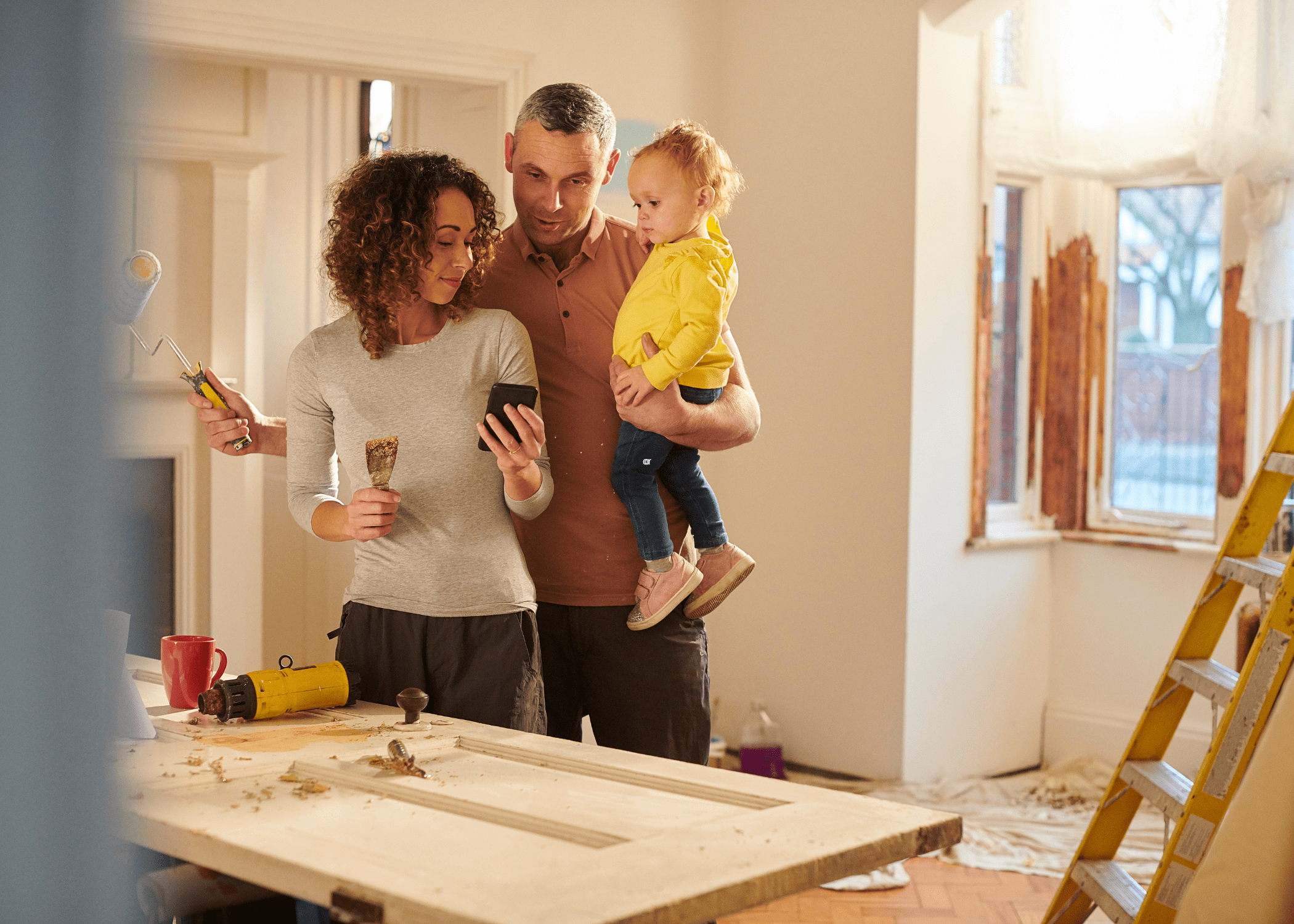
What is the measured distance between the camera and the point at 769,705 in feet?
14.1

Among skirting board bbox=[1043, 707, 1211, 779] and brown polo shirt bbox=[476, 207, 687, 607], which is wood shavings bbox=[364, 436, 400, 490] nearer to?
brown polo shirt bbox=[476, 207, 687, 607]

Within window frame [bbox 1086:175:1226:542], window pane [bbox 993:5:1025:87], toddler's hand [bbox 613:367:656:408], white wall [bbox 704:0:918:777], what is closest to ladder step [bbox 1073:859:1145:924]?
toddler's hand [bbox 613:367:656:408]

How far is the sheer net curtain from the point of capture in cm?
378

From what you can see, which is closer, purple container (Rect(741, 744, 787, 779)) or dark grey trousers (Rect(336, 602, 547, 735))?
dark grey trousers (Rect(336, 602, 547, 735))


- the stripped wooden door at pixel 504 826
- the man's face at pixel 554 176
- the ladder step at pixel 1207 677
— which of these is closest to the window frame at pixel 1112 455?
the ladder step at pixel 1207 677

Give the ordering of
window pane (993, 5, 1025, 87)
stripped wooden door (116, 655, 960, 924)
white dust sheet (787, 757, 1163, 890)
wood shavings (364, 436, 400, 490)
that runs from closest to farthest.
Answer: stripped wooden door (116, 655, 960, 924) → wood shavings (364, 436, 400, 490) → white dust sheet (787, 757, 1163, 890) → window pane (993, 5, 1025, 87)

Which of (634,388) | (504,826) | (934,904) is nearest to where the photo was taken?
(504,826)

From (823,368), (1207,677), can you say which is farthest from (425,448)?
(823,368)

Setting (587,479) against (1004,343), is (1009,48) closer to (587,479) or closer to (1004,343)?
(1004,343)

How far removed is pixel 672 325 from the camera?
1921mm

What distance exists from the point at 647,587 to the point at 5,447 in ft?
5.61

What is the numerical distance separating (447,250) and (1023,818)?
2.89m

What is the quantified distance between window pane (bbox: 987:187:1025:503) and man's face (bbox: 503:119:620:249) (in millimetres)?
2689

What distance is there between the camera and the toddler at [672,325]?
1.92m
